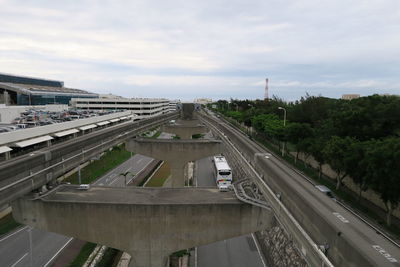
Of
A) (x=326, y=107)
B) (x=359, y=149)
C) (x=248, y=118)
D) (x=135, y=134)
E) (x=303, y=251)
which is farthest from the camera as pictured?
(x=248, y=118)

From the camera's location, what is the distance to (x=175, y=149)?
38969 mm

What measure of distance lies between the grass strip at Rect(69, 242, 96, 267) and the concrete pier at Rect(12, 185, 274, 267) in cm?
671

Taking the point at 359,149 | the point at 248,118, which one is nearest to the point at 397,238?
the point at 359,149

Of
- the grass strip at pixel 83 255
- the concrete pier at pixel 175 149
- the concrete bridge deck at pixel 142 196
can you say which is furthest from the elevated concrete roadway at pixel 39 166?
the concrete pier at pixel 175 149

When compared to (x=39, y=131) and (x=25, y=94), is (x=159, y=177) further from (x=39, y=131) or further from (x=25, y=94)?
(x=25, y=94)

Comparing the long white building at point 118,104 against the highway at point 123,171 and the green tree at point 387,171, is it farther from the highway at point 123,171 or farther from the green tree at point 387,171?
the green tree at point 387,171

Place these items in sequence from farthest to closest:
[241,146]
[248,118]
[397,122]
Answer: [248,118] < [241,146] < [397,122]

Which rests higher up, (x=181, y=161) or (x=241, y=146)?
(x=241, y=146)

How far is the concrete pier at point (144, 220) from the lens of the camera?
16.9m

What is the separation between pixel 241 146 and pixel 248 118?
4613 centimetres

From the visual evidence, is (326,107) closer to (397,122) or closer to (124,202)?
(397,122)

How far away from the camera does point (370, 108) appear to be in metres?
33.1

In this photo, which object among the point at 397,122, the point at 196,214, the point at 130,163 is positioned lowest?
the point at 130,163

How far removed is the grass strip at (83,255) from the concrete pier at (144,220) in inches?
264
